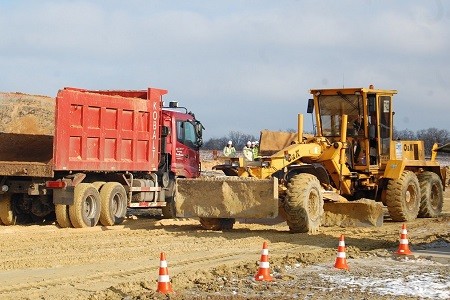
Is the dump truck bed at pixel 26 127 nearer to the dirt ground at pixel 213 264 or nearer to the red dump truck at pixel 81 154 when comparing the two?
the red dump truck at pixel 81 154

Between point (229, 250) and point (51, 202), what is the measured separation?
20.0 ft

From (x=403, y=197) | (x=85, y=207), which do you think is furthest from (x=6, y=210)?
(x=403, y=197)

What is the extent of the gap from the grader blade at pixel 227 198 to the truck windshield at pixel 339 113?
4046mm

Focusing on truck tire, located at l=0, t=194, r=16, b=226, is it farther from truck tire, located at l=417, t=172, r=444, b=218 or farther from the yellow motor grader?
truck tire, located at l=417, t=172, r=444, b=218

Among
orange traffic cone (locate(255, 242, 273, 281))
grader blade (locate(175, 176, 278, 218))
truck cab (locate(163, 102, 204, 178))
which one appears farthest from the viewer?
truck cab (locate(163, 102, 204, 178))

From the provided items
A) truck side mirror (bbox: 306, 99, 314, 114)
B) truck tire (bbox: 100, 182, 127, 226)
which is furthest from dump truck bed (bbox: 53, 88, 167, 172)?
truck side mirror (bbox: 306, 99, 314, 114)

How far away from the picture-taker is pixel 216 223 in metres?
19.0

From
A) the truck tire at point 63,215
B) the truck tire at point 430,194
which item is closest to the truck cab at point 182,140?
the truck tire at point 63,215

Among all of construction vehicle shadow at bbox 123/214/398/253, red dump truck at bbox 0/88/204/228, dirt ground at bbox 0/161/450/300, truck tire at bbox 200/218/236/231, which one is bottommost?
dirt ground at bbox 0/161/450/300

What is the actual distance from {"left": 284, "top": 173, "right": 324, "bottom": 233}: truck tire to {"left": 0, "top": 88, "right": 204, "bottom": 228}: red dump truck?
4590mm

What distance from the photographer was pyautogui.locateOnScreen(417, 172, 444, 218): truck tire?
909 inches

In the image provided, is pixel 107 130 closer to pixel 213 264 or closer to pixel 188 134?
pixel 188 134

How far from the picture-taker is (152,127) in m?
22.0

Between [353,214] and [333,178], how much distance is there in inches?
58.6
